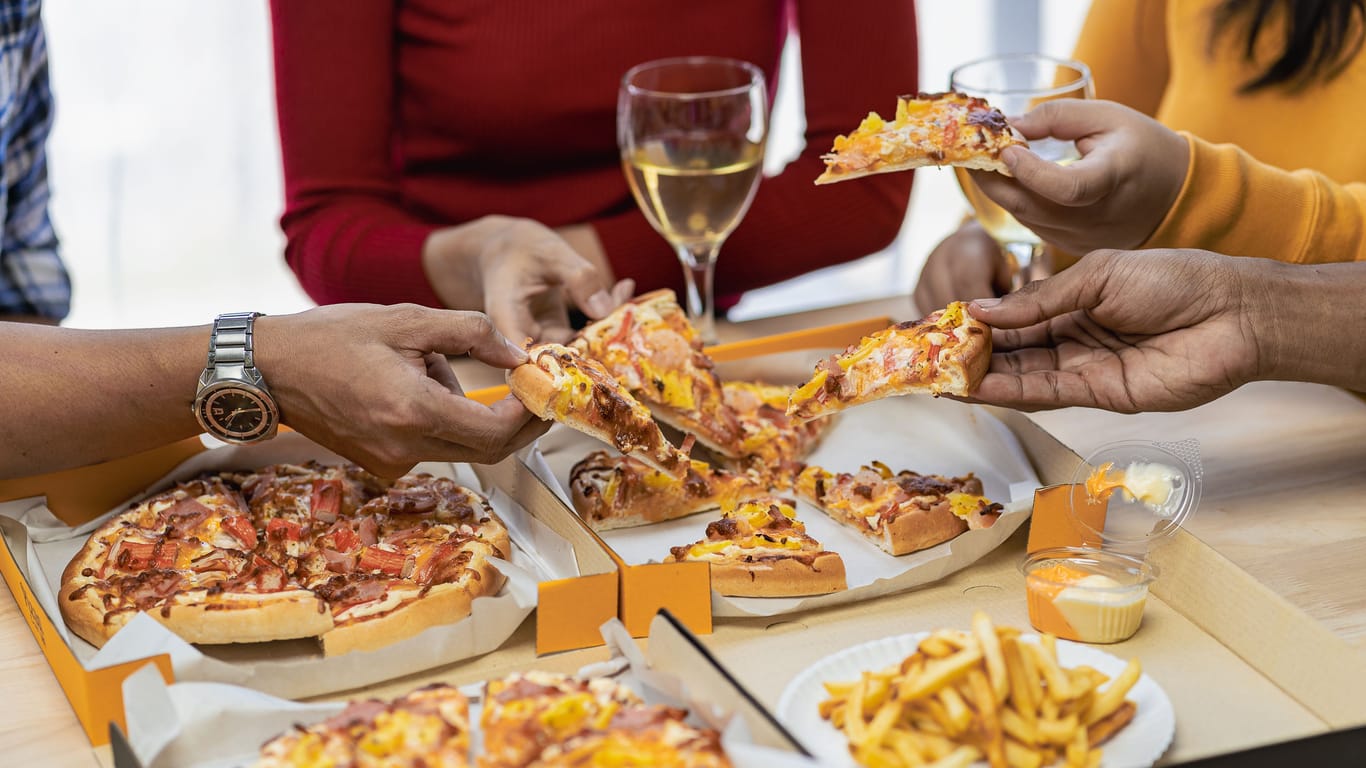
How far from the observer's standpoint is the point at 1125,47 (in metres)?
3.48

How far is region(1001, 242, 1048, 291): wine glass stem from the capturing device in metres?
2.86

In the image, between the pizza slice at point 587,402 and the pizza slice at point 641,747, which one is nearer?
the pizza slice at point 641,747

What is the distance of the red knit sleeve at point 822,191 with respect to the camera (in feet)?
11.8

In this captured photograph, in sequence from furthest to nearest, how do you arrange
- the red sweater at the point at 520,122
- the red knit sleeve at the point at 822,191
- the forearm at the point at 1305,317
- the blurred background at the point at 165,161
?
the blurred background at the point at 165,161 < the red knit sleeve at the point at 822,191 < the red sweater at the point at 520,122 < the forearm at the point at 1305,317

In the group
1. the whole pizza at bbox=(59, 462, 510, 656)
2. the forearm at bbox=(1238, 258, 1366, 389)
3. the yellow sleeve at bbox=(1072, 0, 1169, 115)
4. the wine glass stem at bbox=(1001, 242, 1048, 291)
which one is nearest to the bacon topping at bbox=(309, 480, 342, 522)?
the whole pizza at bbox=(59, 462, 510, 656)

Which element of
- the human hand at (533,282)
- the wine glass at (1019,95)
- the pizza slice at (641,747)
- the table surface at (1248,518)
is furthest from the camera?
the human hand at (533,282)

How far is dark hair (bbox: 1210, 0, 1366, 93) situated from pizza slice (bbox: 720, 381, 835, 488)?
4.57ft

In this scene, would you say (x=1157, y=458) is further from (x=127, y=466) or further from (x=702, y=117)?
(x=127, y=466)

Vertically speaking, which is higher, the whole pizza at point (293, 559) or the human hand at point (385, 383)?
the human hand at point (385, 383)

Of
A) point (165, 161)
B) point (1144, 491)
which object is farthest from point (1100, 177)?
point (165, 161)

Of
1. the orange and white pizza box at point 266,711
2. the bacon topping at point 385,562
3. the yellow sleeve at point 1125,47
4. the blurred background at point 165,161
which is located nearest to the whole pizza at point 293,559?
the bacon topping at point 385,562

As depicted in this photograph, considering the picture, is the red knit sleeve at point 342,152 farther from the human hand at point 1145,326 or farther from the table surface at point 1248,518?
the human hand at point 1145,326

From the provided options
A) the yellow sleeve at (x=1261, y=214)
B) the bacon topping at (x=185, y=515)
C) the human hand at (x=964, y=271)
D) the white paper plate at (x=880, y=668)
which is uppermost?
the yellow sleeve at (x=1261, y=214)

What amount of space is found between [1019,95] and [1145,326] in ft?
1.94
